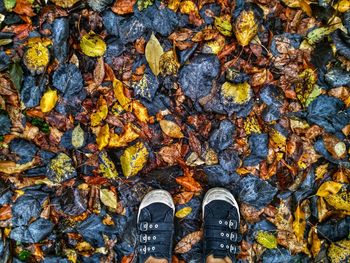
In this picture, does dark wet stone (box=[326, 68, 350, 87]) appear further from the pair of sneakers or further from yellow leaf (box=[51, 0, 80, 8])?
yellow leaf (box=[51, 0, 80, 8])

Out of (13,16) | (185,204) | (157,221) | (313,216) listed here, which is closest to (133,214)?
(157,221)

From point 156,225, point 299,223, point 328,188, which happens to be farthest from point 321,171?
point 156,225

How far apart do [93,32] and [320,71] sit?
124 cm

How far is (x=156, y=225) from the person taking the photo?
76.2 inches

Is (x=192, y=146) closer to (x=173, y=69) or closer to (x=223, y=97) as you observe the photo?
(x=223, y=97)

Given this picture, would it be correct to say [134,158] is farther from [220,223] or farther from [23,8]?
[23,8]

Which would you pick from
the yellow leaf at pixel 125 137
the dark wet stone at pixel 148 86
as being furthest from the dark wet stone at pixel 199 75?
the yellow leaf at pixel 125 137

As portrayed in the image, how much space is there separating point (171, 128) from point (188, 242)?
66 centimetres

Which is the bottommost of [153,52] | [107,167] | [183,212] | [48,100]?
[183,212]

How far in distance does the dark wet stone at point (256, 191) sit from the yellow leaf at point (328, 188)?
24 cm

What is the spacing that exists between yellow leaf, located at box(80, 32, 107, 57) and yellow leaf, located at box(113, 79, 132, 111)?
18cm

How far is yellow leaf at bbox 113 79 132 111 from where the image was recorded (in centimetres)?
189

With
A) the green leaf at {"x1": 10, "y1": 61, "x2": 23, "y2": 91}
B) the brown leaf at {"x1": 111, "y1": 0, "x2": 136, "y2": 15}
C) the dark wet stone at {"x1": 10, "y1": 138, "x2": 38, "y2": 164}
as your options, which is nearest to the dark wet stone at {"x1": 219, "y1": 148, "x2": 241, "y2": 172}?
the brown leaf at {"x1": 111, "y1": 0, "x2": 136, "y2": 15}

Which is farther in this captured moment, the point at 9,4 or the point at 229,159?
the point at 229,159
